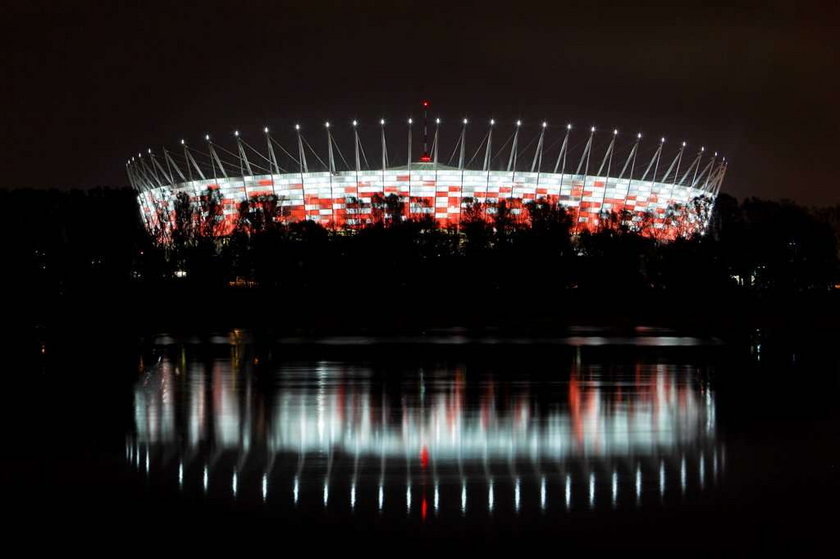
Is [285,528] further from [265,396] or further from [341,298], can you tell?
[341,298]

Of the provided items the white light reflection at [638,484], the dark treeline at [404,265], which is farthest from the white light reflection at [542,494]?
the dark treeline at [404,265]

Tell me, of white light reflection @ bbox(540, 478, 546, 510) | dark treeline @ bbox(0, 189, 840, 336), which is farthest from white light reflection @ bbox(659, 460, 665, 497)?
dark treeline @ bbox(0, 189, 840, 336)

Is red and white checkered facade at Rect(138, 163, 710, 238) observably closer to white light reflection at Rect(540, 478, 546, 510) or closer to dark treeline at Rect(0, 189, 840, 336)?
dark treeline at Rect(0, 189, 840, 336)

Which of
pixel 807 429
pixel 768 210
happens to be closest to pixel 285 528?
pixel 807 429

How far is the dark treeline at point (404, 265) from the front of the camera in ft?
186

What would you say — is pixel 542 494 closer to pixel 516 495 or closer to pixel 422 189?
pixel 516 495

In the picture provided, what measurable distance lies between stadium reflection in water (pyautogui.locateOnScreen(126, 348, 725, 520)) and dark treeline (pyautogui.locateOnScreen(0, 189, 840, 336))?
3138cm

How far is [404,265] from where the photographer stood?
6272 centimetres

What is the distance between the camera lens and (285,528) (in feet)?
28.5

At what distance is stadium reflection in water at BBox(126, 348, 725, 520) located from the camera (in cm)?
993

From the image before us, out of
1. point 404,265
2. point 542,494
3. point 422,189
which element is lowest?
point 542,494

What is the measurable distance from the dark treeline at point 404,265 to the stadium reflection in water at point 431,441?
1236 inches

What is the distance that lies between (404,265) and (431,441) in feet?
164

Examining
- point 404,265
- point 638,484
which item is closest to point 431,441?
point 638,484
